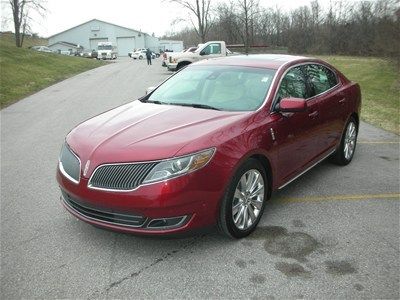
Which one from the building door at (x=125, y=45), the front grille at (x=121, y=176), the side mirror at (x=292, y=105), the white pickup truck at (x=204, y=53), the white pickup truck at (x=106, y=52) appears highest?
the building door at (x=125, y=45)

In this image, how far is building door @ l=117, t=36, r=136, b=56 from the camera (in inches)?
3361

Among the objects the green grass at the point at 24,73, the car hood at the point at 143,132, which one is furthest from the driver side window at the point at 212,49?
the car hood at the point at 143,132

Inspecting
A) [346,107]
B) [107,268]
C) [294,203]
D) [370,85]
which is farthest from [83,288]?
[370,85]

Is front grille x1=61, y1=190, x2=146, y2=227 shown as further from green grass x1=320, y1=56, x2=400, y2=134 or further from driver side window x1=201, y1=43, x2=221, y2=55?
driver side window x1=201, y1=43, x2=221, y2=55

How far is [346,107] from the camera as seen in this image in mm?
6207

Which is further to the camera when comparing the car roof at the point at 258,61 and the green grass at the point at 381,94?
the green grass at the point at 381,94

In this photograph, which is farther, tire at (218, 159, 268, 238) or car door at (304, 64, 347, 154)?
car door at (304, 64, 347, 154)

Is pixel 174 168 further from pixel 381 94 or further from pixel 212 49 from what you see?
pixel 212 49

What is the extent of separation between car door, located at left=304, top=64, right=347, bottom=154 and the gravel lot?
61 centimetres

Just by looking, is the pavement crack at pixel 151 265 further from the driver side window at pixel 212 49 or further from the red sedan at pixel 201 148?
the driver side window at pixel 212 49

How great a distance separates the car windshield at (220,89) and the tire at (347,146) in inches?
80.7

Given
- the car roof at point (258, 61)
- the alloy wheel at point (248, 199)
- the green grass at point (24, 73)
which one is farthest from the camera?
the green grass at point (24, 73)

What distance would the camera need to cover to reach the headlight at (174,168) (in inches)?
137

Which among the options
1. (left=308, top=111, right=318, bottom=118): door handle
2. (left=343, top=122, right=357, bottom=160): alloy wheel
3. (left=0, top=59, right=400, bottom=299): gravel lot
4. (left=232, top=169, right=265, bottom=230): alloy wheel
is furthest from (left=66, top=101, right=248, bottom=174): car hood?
(left=343, top=122, right=357, bottom=160): alloy wheel
